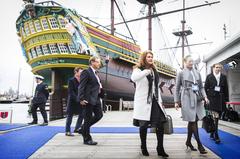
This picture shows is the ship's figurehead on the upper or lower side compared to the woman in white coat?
upper

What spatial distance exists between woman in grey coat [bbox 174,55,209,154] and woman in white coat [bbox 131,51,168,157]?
0.57 m

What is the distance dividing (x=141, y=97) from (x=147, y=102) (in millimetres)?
118

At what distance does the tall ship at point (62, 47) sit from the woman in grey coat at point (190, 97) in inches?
475

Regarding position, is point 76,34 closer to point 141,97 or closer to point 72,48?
point 72,48

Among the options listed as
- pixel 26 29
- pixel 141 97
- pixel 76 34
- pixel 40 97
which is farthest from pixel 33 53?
pixel 141 97

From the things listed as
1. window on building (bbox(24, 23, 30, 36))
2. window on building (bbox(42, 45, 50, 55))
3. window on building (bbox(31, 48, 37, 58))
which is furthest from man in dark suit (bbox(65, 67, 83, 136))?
window on building (bbox(24, 23, 30, 36))

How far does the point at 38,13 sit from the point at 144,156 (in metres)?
16.9

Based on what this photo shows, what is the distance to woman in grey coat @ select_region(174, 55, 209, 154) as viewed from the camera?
408 cm

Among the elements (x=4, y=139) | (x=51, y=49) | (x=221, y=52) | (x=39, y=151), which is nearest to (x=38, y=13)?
(x=51, y=49)

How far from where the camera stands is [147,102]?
3.67 metres

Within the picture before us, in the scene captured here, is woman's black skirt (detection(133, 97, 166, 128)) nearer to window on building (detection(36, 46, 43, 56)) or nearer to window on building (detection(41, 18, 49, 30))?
window on building (detection(41, 18, 49, 30))

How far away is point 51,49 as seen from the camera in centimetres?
1864

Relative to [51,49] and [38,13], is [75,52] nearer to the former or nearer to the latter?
[51,49]

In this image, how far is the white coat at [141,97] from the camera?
3639 millimetres
